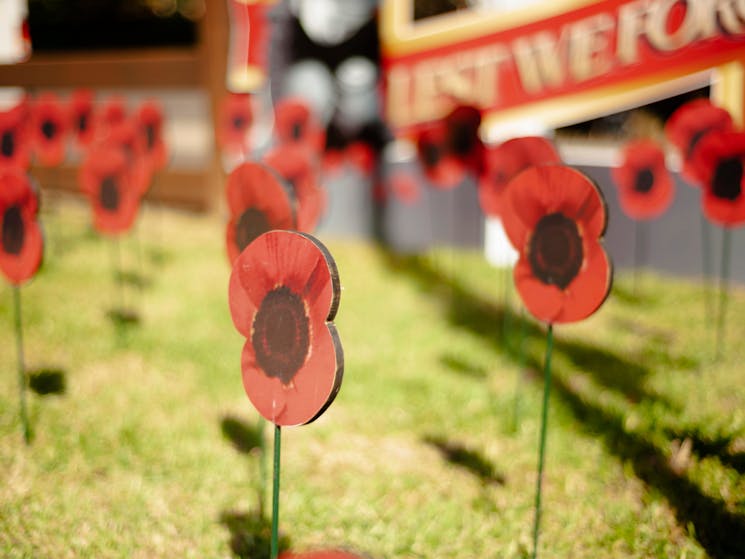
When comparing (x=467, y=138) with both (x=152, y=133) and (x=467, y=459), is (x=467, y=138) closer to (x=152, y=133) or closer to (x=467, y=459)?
(x=467, y=459)

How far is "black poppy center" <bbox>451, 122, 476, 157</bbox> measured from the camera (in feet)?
12.7

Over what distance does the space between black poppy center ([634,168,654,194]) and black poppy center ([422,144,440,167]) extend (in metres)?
1.34

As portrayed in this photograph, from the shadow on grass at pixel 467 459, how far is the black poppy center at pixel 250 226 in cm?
131

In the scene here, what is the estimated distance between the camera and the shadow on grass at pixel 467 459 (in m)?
2.68

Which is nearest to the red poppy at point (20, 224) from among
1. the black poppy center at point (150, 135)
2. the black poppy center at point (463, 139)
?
the black poppy center at point (463, 139)

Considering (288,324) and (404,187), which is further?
(404,187)

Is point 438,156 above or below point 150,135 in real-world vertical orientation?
below

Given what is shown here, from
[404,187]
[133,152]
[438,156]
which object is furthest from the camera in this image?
[404,187]

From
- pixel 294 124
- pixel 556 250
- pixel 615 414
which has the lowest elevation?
pixel 615 414

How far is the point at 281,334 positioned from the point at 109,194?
7.33 feet

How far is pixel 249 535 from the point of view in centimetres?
225

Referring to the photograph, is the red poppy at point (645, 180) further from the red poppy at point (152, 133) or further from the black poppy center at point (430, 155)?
the red poppy at point (152, 133)

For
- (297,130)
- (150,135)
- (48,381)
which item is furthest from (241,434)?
(150,135)

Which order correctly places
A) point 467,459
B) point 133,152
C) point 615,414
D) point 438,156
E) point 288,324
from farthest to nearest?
point 438,156 → point 133,152 → point 615,414 → point 467,459 → point 288,324
